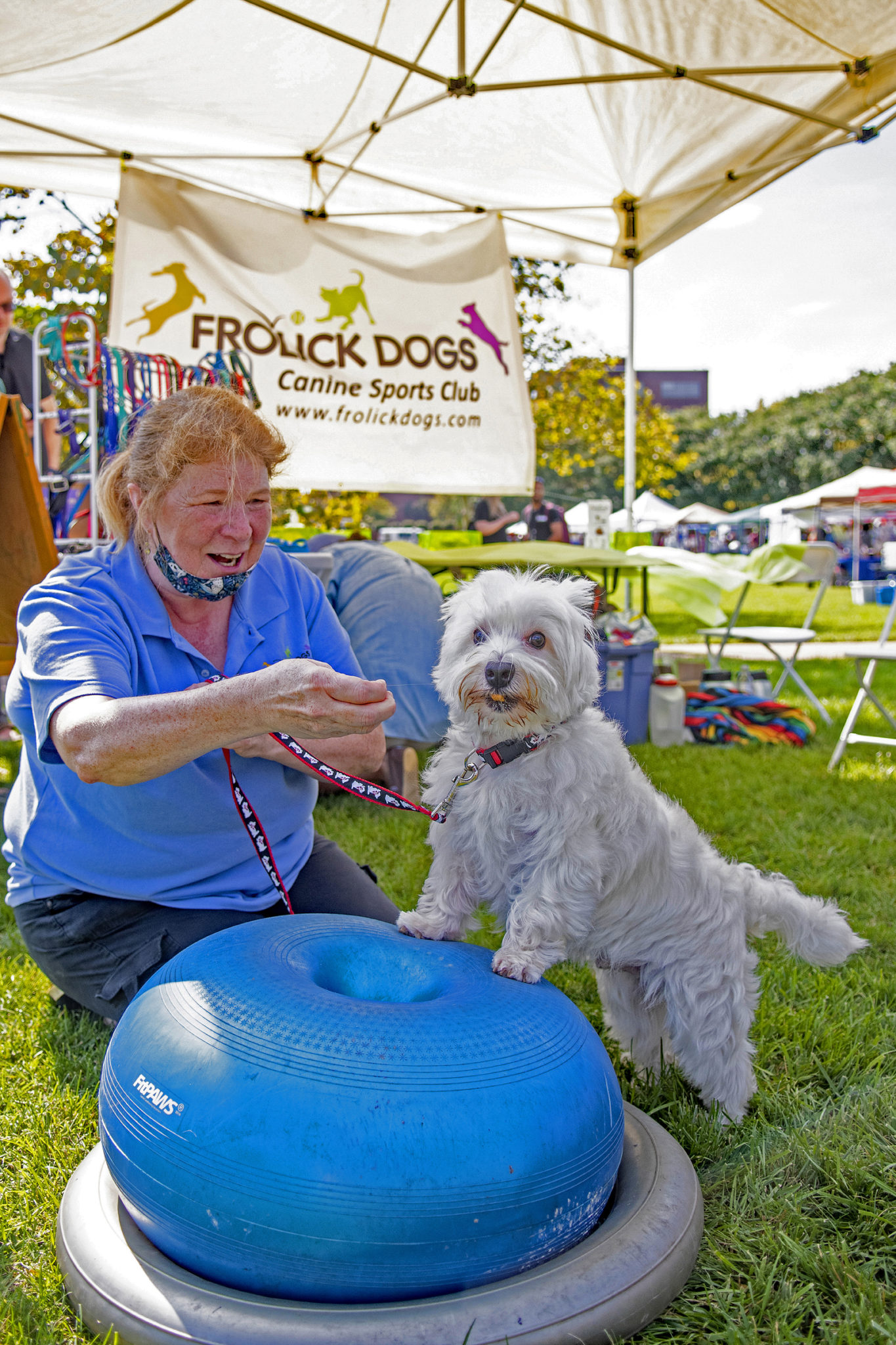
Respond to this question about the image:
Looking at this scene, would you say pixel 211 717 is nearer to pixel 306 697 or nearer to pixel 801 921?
pixel 306 697

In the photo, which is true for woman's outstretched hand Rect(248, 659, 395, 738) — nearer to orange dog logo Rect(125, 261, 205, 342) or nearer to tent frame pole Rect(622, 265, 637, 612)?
orange dog logo Rect(125, 261, 205, 342)

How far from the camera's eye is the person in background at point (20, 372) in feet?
17.6

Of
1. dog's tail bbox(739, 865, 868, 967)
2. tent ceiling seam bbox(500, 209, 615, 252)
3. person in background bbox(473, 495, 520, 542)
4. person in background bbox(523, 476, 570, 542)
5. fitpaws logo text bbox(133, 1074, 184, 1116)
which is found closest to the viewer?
fitpaws logo text bbox(133, 1074, 184, 1116)

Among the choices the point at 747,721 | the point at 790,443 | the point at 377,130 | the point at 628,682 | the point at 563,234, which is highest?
the point at 790,443

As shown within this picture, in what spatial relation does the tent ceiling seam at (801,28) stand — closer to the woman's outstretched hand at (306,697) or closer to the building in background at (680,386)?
the woman's outstretched hand at (306,697)

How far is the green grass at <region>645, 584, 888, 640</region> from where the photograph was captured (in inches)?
581

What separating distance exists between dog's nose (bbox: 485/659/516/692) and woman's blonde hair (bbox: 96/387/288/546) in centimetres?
82

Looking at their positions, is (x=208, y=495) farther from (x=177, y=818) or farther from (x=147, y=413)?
(x=177, y=818)

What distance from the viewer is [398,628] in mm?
4820

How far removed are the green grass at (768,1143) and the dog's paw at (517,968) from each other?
589 mm

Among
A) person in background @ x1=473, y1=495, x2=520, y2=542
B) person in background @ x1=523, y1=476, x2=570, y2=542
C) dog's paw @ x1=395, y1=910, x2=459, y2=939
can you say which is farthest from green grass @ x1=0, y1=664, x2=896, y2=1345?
person in background @ x1=523, y1=476, x2=570, y2=542

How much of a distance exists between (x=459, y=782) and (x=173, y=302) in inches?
217

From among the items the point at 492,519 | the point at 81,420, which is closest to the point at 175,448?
the point at 81,420

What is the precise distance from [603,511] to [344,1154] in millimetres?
6892
